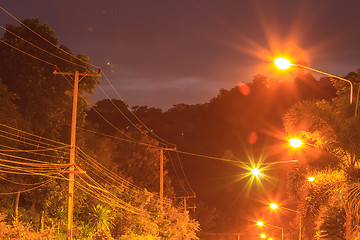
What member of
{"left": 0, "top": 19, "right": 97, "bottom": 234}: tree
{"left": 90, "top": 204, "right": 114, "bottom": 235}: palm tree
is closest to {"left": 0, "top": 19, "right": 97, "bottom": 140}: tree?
{"left": 0, "top": 19, "right": 97, "bottom": 234}: tree

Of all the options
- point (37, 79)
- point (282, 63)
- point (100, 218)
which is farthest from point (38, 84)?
point (282, 63)

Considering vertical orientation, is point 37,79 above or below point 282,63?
above

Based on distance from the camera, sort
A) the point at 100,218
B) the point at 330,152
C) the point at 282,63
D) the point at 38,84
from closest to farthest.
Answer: the point at 282,63, the point at 330,152, the point at 38,84, the point at 100,218

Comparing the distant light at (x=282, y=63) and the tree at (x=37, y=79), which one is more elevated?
the tree at (x=37, y=79)

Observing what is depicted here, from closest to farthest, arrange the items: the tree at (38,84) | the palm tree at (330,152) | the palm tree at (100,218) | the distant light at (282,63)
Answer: the distant light at (282,63) → the palm tree at (330,152) → the tree at (38,84) → the palm tree at (100,218)

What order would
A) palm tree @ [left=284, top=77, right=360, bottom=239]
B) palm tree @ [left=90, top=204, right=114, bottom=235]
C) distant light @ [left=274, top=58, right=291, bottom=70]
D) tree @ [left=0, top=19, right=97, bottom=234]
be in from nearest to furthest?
distant light @ [left=274, top=58, right=291, bottom=70] < palm tree @ [left=284, top=77, right=360, bottom=239] < tree @ [left=0, top=19, right=97, bottom=234] < palm tree @ [left=90, top=204, right=114, bottom=235]

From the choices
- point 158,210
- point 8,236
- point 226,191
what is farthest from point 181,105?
point 8,236

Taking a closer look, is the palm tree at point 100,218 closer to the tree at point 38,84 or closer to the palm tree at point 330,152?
the tree at point 38,84

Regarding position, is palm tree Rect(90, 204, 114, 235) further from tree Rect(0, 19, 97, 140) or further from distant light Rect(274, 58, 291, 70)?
distant light Rect(274, 58, 291, 70)

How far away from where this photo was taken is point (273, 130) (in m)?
64.3

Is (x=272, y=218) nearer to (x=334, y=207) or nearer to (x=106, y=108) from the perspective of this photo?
(x=106, y=108)

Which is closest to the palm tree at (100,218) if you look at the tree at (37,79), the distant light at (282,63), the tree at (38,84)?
the tree at (38,84)

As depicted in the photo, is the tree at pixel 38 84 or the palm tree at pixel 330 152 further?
the tree at pixel 38 84

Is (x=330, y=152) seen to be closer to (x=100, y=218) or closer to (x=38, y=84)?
(x=38, y=84)
